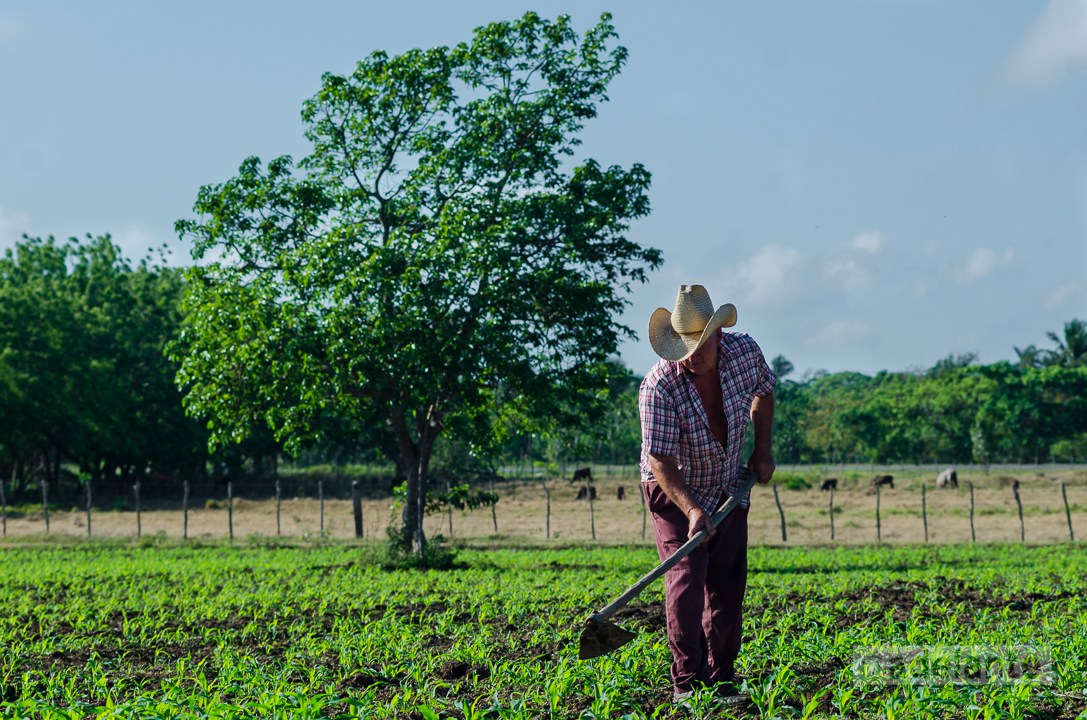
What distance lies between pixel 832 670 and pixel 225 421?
38.8 feet

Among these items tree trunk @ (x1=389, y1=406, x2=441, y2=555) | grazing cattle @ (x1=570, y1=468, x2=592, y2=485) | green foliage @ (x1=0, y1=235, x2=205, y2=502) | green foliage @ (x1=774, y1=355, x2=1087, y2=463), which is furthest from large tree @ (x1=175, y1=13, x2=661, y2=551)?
green foliage @ (x1=774, y1=355, x2=1087, y2=463)

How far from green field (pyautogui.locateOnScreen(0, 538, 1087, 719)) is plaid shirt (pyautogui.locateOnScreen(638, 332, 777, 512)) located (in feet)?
3.21

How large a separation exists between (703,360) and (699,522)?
2.72 ft

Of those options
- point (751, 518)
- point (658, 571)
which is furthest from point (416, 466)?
point (751, 518)

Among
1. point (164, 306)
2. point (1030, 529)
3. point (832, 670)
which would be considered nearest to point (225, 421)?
point (832, 670)

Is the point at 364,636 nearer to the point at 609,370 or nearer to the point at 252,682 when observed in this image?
the point at 252,682

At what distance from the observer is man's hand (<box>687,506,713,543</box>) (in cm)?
400

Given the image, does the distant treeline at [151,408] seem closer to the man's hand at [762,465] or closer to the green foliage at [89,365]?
the green foliage at [89,365]

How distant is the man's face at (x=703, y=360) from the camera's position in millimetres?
4297

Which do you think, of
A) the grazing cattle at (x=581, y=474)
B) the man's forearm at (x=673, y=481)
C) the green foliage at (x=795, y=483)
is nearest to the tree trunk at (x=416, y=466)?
the man's forearm at (x=673, y=481)

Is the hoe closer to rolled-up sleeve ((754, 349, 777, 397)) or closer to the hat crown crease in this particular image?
rolled-up sleeve ((754, 349, 777, 397))

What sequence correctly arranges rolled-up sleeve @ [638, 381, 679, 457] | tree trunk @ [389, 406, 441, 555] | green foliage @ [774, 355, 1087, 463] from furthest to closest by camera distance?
1. green foliage @ [774, 355, 1087, 463]
2. tree trunk @ [389, 406, 441, 555]
3. rolled-up sleeve @ [638, 381, 679, 457]

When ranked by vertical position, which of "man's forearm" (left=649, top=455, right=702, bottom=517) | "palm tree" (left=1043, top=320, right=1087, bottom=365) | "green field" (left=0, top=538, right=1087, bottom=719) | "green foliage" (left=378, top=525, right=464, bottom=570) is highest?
"palm tree" (left=1043, top=320, right=1087, bottom=365)

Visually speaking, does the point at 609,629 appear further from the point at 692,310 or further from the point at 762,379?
the point at 692,310
